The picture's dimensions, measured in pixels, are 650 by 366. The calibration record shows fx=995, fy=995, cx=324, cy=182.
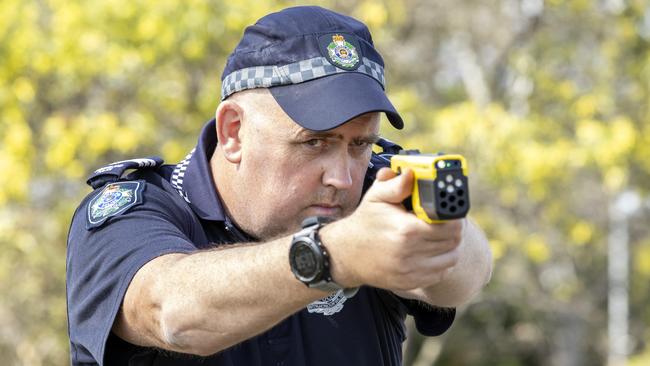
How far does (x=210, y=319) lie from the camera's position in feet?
7.02

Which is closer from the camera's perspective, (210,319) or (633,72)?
(210,319)

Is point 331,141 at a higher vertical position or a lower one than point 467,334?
higher

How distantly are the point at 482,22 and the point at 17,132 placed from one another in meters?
7.00

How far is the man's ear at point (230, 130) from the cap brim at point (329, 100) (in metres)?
0.20

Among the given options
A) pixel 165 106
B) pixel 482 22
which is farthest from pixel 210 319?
pixel 482 22

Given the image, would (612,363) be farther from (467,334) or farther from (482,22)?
(482,22)

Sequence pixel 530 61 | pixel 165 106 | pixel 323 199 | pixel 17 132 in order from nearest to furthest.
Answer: pixel 323 199, pixel 17 132, pixel 165 106, pixel 530 61

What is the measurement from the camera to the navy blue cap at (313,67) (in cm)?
262

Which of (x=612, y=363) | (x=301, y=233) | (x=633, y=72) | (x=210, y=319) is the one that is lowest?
(x=612, y=363)

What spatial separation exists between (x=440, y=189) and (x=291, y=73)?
0.96 meters

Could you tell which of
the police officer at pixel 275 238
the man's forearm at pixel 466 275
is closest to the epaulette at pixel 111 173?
the police officer at pixel 275 238

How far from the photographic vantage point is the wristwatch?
1991 mm

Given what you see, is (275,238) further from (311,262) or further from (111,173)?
(111,173)

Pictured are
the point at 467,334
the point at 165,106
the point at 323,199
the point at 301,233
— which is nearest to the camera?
the point at 301,233
